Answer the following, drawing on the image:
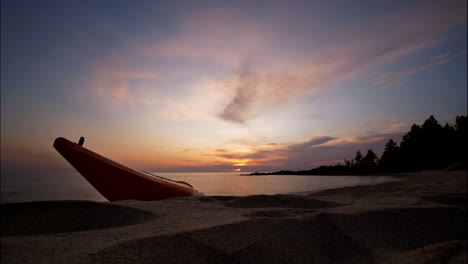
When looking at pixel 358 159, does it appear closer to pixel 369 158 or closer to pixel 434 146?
pixel 369 158

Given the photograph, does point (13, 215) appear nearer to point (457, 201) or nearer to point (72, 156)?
point (72, 156)

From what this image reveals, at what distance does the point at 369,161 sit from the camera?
191 ft

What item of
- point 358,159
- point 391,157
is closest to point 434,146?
point 391,157

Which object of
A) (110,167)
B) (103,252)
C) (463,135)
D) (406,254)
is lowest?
(406,254)

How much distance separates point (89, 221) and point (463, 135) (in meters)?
38.6

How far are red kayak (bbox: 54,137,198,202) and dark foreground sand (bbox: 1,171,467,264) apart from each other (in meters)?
1.40

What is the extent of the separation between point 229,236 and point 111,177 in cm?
325

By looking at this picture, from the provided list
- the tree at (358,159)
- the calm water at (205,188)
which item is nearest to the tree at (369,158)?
the tree at (358,159)

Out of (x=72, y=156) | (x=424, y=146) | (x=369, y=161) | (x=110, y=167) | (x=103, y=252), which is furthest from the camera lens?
(x=369, y=161)

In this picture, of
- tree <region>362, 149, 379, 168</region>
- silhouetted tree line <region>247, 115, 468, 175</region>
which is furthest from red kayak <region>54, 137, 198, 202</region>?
tree <region>362, 149, 379, 168</region>

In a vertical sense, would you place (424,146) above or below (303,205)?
above

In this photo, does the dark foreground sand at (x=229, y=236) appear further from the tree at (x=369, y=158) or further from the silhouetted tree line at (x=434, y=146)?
the tree at (x=369, y=158)

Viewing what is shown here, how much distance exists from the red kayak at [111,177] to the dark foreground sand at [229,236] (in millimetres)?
1403

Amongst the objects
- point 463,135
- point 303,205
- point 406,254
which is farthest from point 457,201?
point 463,135
